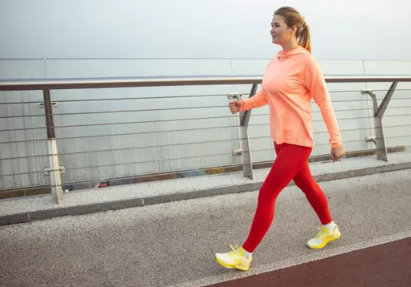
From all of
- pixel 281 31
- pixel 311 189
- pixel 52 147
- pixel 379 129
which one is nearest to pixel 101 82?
pixel 52 147

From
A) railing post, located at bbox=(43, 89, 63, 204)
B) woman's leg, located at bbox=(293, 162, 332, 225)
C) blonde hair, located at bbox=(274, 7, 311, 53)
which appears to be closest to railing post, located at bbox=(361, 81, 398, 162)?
woman's leg, located at bbox=(293, 162, 332, 225)

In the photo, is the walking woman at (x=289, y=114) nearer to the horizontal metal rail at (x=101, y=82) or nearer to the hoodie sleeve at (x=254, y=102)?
the hoodie sleeve at (x=254, y=102)

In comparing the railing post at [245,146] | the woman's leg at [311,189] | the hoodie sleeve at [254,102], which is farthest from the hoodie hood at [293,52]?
the railing post at [245,146]

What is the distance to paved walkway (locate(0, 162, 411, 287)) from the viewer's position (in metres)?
2.04

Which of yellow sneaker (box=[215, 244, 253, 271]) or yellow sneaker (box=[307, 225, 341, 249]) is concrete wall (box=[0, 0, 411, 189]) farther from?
yellow sneaker (box=[215, 244, 253, 271])

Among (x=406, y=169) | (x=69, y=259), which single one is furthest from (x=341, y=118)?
(x=69, y=259)

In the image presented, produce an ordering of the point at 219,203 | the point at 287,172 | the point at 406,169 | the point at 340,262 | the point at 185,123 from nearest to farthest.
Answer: the point at 287,172 → the point at 340,262 → the point at 219,203 → the point at 185,123 → the point at 406,169

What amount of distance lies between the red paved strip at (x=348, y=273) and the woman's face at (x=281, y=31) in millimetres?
1278

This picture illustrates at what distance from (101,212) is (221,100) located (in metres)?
1.78

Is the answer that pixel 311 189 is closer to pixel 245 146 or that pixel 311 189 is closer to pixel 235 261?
pixel 235 261

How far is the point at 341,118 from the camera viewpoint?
4527 millimetres

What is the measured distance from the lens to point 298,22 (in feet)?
6.55

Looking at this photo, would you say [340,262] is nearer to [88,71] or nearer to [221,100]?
[221,100]

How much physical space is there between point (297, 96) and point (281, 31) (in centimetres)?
37
